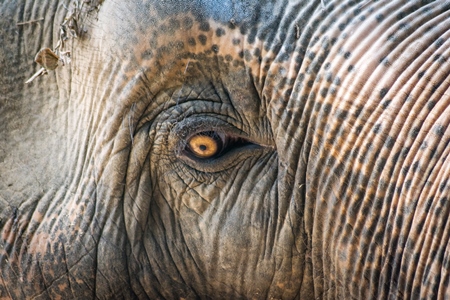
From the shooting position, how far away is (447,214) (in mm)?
2236

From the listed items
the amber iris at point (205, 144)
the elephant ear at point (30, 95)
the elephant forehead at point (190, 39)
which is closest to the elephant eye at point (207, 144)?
the amber iris at point (205, 144)

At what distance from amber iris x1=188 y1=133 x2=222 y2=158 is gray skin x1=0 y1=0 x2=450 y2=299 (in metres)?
0.02

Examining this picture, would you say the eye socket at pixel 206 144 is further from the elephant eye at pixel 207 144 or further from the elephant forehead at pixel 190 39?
the elephant forehead at pixel 190 39

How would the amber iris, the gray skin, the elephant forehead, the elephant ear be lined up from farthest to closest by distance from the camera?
1. the elephant ear
2. the amber iris
3. the elephant forehead
4. the gray skin

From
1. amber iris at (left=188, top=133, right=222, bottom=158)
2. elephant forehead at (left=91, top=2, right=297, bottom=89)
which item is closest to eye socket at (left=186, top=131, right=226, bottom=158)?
amber iris at (left=188, top=133, right=222, bottom=158)

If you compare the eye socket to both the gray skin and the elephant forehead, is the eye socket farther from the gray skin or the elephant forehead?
the elephant forehead

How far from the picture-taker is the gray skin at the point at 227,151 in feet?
7.82

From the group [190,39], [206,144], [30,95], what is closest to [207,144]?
[206,144]

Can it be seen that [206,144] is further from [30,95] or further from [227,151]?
[30,95]

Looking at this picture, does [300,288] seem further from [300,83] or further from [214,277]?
[300,83]

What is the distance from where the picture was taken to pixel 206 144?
8.96 feet

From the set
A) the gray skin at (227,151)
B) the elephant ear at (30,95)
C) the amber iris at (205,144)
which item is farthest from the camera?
the elephant ear at (30,95)

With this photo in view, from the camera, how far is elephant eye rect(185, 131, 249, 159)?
273cm

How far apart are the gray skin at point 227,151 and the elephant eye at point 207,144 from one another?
1 cm
